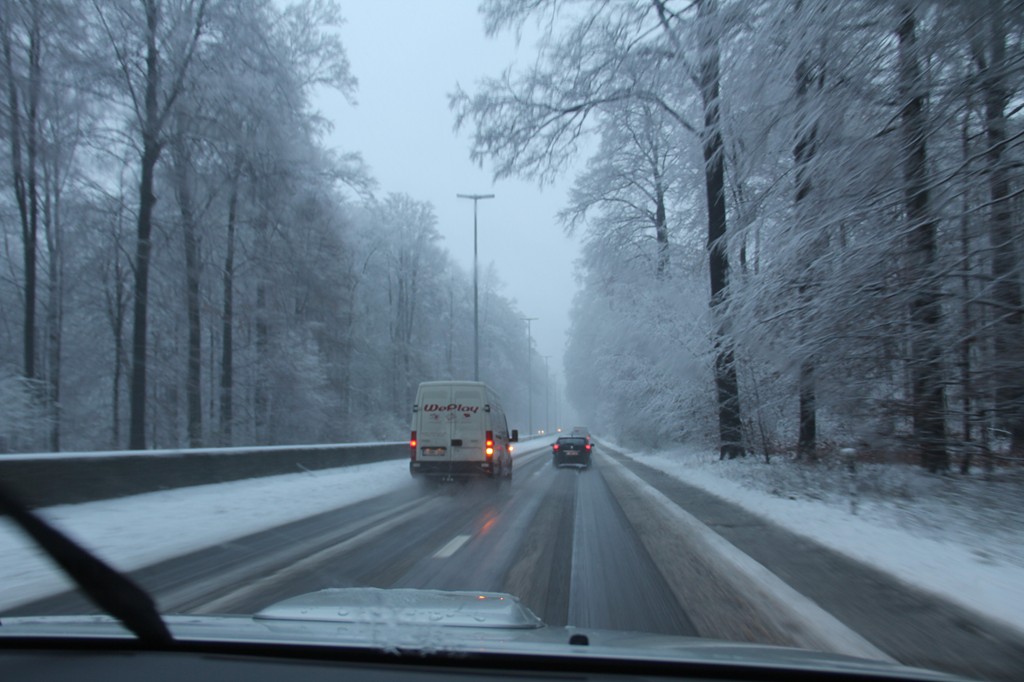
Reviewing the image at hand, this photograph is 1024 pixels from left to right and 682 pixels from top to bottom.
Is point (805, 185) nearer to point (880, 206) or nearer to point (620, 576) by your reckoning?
point (880, 206)

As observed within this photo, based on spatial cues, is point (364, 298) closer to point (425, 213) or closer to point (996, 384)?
point (425, 213)

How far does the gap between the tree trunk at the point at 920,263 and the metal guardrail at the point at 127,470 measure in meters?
10.1

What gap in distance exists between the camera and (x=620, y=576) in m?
6.60

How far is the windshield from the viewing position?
6.57 meters

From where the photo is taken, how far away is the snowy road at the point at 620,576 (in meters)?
4.72

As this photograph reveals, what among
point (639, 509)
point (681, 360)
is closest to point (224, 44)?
point (681, 360)

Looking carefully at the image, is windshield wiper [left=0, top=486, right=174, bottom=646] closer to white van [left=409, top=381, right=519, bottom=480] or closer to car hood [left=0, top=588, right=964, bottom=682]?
car hood [left=0, top=588, right=964, bottom=682]

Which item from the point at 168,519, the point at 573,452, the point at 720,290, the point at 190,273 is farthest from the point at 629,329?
the point at 168,519

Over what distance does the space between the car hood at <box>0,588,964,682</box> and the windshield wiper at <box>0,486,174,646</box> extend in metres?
0.08

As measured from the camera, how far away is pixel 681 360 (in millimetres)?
21125

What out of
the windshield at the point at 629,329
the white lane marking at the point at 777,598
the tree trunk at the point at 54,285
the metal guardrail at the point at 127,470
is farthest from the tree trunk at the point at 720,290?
the tree trunk at the point at 54,285

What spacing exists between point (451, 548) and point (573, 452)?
19.0 metres

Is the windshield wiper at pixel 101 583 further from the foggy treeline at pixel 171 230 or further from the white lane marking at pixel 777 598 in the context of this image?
the foggy treeline at pixel 171 230

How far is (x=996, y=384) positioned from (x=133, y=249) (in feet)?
85.3
